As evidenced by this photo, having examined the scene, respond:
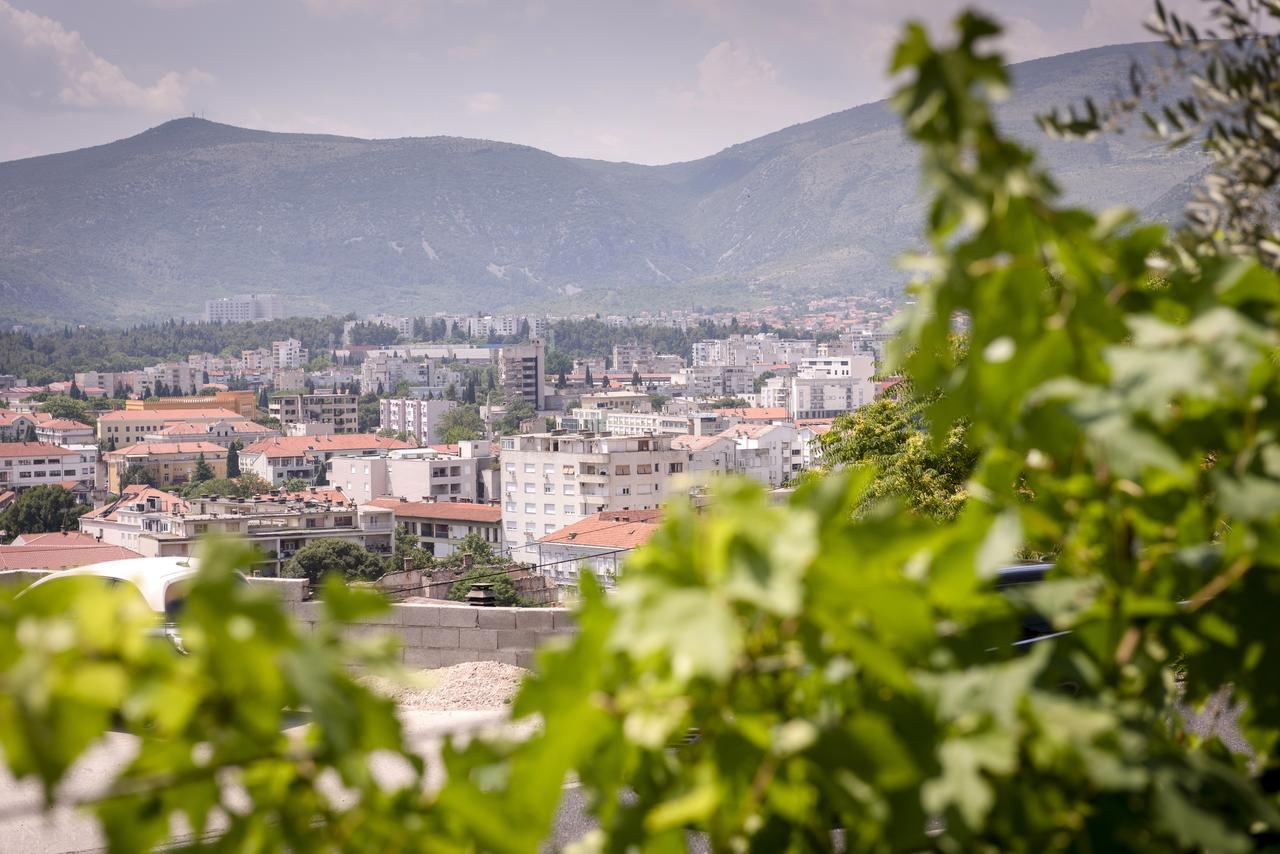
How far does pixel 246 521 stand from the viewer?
56656 mm

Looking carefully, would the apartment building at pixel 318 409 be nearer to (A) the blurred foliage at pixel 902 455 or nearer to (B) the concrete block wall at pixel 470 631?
(A) the blurred foliage at pixel 902 455

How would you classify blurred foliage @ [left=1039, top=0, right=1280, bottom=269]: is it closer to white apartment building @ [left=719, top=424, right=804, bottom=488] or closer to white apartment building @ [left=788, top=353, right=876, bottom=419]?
white apartment building @ [left=719, top=424, right=804, bottom=488]

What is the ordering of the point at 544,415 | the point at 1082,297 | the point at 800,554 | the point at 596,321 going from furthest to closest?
the point at 596,321 → the point at 544,415 → the point at 1082,297 → the point at 800,554

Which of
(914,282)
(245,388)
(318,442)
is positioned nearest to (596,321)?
(245,388)

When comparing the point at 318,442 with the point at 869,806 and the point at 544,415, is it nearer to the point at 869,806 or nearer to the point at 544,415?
the point at 544,415

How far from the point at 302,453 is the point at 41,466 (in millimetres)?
17804

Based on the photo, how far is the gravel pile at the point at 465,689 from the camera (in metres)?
6.83

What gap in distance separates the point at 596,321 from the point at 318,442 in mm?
77724

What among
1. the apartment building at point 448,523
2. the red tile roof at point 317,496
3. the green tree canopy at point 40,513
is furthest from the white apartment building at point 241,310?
the apartment building at point 448,523

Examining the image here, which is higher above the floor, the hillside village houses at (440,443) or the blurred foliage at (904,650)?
the blurred foliage at (904,650)

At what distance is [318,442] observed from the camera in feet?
315

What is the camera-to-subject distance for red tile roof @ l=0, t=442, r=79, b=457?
83000 mm

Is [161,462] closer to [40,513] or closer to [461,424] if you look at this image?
[40,513]

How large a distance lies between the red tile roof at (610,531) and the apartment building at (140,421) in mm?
62424
